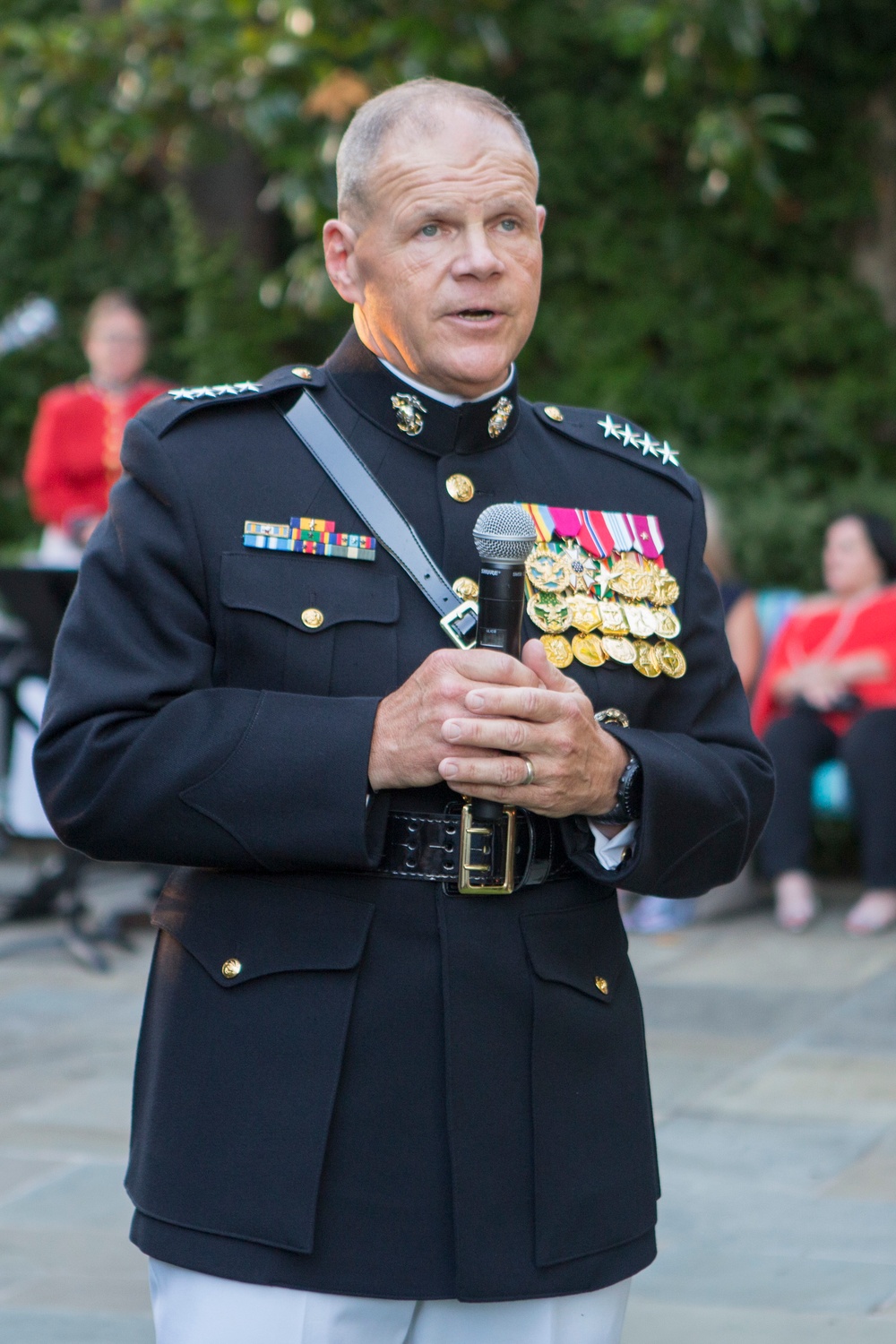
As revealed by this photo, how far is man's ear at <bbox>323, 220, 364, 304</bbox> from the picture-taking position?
2.22 metres

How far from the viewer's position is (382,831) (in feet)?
6.61

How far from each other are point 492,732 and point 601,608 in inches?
14.9

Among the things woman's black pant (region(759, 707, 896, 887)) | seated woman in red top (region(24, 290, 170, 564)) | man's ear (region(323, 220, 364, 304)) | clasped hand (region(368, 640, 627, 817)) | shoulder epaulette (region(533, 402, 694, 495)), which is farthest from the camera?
seated woman in red top (region(24, 290, 170, 564))

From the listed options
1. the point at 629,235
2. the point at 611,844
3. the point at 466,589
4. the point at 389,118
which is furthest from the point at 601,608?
the point at 629,235

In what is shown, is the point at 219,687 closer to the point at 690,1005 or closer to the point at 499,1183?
the point at 499,1183

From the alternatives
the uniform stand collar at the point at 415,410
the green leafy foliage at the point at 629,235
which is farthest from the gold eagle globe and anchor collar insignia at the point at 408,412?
the green leafy foliage at the point at 629,235

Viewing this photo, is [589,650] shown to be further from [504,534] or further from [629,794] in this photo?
[504,534]

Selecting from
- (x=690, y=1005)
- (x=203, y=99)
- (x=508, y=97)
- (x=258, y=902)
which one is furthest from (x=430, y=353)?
(x=508, y=97)

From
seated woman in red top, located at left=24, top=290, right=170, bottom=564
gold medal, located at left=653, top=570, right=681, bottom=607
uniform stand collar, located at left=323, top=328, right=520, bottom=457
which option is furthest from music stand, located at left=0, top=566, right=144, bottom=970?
gold medal, located at left=653, top=570, right=681, bottom=607

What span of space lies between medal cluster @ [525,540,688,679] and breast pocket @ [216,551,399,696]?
200 millimetres

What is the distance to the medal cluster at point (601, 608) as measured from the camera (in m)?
2.19

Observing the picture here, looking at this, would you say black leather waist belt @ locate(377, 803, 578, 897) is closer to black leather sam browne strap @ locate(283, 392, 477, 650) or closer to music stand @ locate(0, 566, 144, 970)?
black leather sam browne strap @ locate(283, 392, 477, 650)

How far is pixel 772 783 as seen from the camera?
2283mm

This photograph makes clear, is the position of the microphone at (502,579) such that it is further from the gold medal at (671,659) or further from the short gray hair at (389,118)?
the short gray hair at (389,118)
